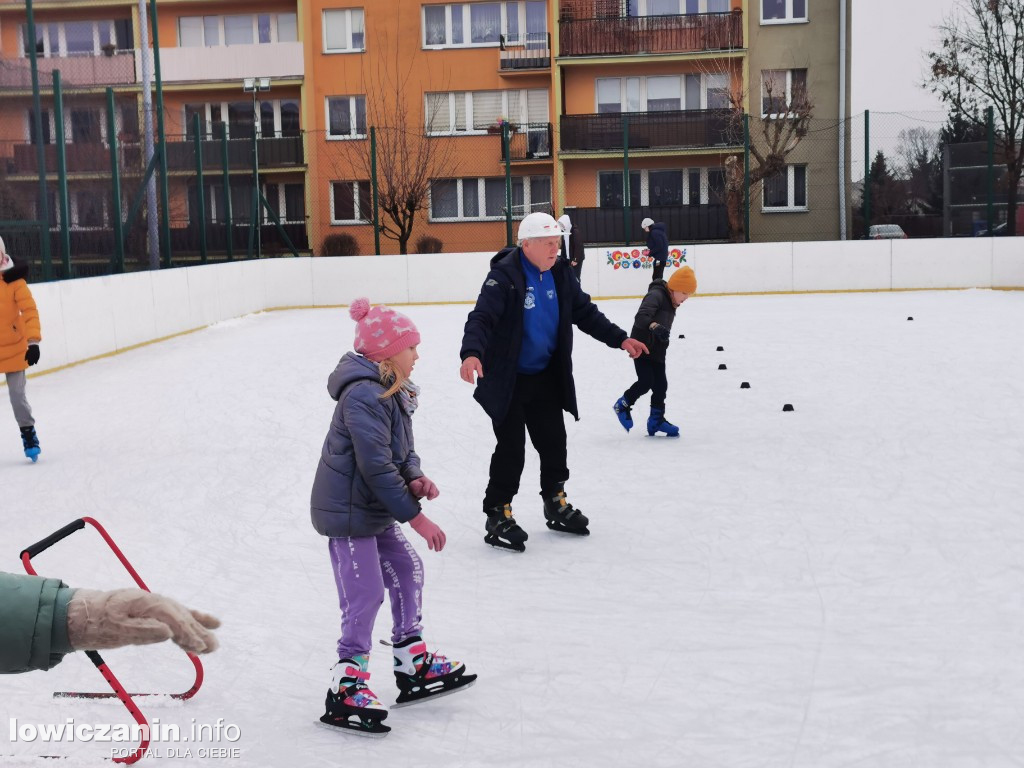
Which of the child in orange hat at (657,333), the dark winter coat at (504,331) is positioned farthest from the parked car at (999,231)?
the dark winter coat at (504,331)

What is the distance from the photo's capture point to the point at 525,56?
114 ft

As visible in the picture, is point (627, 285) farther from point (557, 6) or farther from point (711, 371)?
point (557, 6)

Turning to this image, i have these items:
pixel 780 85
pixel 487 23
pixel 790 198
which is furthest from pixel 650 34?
pixel 790 198

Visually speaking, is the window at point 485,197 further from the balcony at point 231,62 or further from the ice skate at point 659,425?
the ice skate at point 659,425

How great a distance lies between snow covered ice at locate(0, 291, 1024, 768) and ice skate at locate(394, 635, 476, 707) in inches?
1.7

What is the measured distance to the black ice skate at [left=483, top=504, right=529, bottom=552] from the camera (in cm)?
545

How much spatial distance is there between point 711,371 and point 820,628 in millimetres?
7194

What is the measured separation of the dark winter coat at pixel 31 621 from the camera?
1504mm

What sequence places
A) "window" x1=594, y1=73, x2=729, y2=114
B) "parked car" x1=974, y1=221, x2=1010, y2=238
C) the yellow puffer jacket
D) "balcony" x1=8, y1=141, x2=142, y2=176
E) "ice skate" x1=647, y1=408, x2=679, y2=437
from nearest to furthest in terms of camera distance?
the yellow puffer jacket, "ice skate" x1=647, y1=408, x2=679, y2=437, "balcony" x1=8, y1=141, x2=142, y2=176, "parked car" x1=974, y1=221, x2=1010, y2=238, "window" x1=594, y1=73, x2=729, y2=114

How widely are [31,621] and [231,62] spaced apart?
36.3 metres

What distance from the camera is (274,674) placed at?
3.96m

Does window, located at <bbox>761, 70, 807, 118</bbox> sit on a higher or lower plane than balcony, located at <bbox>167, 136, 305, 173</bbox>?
higher

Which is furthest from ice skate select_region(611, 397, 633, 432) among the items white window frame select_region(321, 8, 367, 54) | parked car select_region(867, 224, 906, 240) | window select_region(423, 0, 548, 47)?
white window frame select_region(321, 8, 367, 54)

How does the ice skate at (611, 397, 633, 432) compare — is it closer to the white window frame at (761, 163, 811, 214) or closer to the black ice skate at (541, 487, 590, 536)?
the black ice skate at (541, 487, 590, 536)
